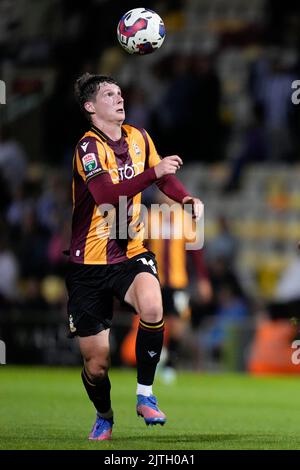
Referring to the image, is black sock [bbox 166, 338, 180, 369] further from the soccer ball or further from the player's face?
the player's face

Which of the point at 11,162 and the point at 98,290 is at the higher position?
the point at 11,162

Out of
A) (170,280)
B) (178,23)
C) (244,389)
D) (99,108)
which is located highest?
(178,23)

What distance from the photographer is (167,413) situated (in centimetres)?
1029

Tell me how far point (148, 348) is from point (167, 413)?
8.26 feet

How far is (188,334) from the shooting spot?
1645 centimetres

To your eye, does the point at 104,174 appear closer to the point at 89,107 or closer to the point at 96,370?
the point at 89,107

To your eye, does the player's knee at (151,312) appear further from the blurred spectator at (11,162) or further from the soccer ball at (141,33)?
the blurred spectator at (11,162)

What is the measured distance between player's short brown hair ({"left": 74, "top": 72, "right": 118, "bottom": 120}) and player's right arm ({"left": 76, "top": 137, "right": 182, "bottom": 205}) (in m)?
0.31

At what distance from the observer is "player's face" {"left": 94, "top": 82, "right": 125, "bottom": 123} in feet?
26.7

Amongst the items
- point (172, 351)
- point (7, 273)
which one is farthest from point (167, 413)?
point (7, 273)

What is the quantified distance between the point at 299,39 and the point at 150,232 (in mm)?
7343
